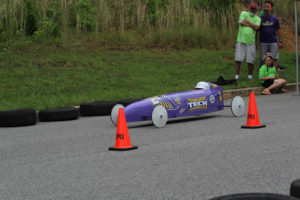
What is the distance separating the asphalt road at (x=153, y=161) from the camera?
16.6 feet

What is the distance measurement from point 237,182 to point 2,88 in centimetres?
985

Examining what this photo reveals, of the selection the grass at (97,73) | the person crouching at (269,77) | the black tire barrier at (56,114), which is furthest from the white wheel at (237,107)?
the person crouching at (269,77)

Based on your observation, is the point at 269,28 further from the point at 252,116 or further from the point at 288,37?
the point at 288,37

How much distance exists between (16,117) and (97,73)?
21.3 ft

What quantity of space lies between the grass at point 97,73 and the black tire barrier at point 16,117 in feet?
5.23

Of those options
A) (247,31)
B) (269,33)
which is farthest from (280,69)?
(247,31)

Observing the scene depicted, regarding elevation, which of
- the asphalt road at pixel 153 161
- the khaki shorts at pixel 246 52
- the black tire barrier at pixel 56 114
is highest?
the khaki shorts at pixel 246 52

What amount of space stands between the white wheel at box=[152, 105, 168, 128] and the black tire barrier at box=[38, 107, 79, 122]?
2371 mm

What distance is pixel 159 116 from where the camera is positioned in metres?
9.45

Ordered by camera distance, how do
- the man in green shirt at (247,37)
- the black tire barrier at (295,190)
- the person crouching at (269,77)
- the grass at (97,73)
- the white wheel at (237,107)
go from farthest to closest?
the man in green shirt at (247,37) < the person crouching at (269,77) < the grass at (97,73) < the white wheel at (237,107) < the black tire barrier at (295,190)

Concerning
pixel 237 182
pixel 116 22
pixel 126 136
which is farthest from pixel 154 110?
pixel 116 22

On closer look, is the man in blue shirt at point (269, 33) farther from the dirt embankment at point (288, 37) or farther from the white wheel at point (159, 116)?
the dirt embankment at point (288, 37)

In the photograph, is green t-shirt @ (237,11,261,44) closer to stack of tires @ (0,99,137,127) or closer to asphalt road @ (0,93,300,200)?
stack of tires @ (0,99,137,127)

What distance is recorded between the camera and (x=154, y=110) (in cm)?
934
